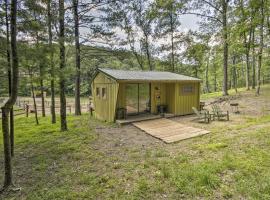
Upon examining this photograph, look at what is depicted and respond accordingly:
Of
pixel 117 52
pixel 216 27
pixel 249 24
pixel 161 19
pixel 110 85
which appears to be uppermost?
pixel 161 19

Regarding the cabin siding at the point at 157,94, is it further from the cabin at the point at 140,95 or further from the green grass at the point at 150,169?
the green grass at the point at 150,169

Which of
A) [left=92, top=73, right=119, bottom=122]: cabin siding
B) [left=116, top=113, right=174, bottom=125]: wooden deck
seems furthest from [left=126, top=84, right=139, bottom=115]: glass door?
[left=92, top=73, right=119, bottom=122]: cabin siding

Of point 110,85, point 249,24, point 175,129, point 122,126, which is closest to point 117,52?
point 110,85

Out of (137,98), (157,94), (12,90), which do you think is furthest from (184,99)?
(12,90)

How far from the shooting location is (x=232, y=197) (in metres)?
3.40

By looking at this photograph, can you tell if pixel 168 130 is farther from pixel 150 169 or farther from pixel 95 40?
pixel 95 40

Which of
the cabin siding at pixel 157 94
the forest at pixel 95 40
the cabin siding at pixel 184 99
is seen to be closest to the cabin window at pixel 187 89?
the cabin siding at pixel 184 99

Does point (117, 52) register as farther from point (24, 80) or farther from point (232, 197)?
point (232, 197)

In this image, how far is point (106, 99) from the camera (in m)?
10.9

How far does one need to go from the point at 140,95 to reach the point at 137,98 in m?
0.25

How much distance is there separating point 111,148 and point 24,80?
458 centimetres

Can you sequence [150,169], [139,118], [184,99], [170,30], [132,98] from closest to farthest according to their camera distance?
[150,169], [139,118], [132,98], [184,99], [170,30]

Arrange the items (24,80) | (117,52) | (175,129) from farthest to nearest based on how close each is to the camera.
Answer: (117,52), (175,129), (24,80)

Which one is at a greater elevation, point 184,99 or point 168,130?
point 184,99
